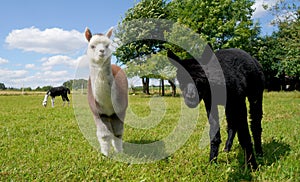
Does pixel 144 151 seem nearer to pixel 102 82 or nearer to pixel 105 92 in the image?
pixel 105 92

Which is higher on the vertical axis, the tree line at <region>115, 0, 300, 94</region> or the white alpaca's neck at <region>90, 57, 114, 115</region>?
the tree line at <region>115, 0, 300, 94</region>

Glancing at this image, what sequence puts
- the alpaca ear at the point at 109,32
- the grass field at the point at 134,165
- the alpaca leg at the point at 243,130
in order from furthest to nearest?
the alpaca ear at the point at 109,32, the grass field at the point at 134,165, the alpaca leg at the point at 243,130

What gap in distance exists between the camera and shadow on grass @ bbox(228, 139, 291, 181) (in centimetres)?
345

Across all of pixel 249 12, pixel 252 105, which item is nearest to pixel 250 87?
pixel 252 105

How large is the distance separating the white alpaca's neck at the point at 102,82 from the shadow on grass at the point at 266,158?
2.22 meters

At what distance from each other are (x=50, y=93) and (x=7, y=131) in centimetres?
1093

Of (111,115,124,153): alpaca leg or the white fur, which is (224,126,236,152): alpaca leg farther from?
the white fur

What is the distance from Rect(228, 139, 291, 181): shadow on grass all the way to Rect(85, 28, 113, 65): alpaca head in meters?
2.52

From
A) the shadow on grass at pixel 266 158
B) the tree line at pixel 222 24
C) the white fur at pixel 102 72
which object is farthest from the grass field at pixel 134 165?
the tree line at pixel 222 24

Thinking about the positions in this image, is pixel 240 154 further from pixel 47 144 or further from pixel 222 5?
pixel 222 5

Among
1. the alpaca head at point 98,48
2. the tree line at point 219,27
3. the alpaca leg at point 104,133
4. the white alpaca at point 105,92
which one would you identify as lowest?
the alpaca leg at point 104,133

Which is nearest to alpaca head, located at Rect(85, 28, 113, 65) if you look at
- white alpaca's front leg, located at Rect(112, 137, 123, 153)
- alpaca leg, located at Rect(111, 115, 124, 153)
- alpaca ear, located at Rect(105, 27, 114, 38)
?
alpaca ear, located at Rect(105, 27, 114, 38)

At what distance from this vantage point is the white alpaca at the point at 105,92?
159 inches

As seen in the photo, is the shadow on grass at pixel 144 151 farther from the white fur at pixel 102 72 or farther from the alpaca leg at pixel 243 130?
the alpaca leg at pixel 243 130
